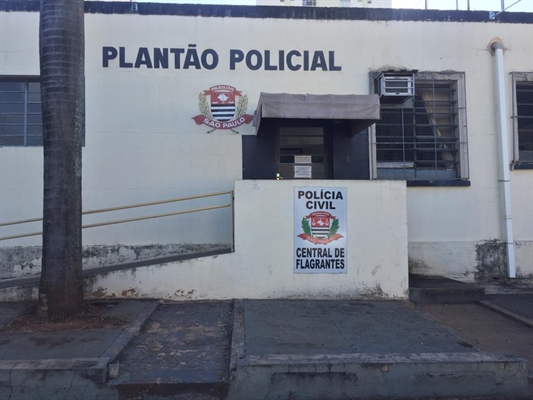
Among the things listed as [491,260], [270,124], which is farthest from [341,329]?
[491,260]

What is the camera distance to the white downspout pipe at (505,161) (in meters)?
8.86

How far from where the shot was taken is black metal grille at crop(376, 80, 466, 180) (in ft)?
30.1

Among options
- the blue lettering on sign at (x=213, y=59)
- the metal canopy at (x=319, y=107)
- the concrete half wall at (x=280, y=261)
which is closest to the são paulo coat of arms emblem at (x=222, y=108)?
the blue lettering on sign at (x=213, y=59)

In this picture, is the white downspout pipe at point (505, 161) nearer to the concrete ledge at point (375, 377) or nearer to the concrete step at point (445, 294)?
the concrete step at point (445, 294)

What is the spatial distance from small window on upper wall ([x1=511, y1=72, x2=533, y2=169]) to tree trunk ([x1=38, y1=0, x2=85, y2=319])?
8.29 metres

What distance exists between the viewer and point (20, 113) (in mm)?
8773

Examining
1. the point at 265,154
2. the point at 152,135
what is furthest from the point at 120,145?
the point at 265,154

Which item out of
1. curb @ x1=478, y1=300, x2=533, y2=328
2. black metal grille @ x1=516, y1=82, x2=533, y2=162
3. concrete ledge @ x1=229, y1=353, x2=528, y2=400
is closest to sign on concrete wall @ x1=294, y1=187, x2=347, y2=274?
curb @ x1=478, y1=300, x2=533, y2=328

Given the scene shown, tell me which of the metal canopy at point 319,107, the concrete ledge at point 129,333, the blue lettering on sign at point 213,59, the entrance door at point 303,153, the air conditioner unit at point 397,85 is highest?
the blue lettering on sign at point 213,59

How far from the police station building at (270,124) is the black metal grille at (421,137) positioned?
0.09ft

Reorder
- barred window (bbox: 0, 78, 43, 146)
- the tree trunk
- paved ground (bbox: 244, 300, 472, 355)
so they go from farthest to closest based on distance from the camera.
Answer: barred window (bbox: 0, 78, 43, 146)
the tree trunk
paved ground (bbox: 244, 300, 472, 355)

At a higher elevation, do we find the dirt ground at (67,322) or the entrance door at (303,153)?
the entrance door at (303,153)

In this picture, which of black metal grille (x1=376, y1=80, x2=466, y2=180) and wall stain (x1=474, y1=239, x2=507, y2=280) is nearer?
wall stain (x1=474, y1=239, x2=507, y2=280)

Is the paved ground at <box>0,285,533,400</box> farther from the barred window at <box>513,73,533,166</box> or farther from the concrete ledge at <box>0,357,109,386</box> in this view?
the barred window at <box>513,73,533,166</box>
